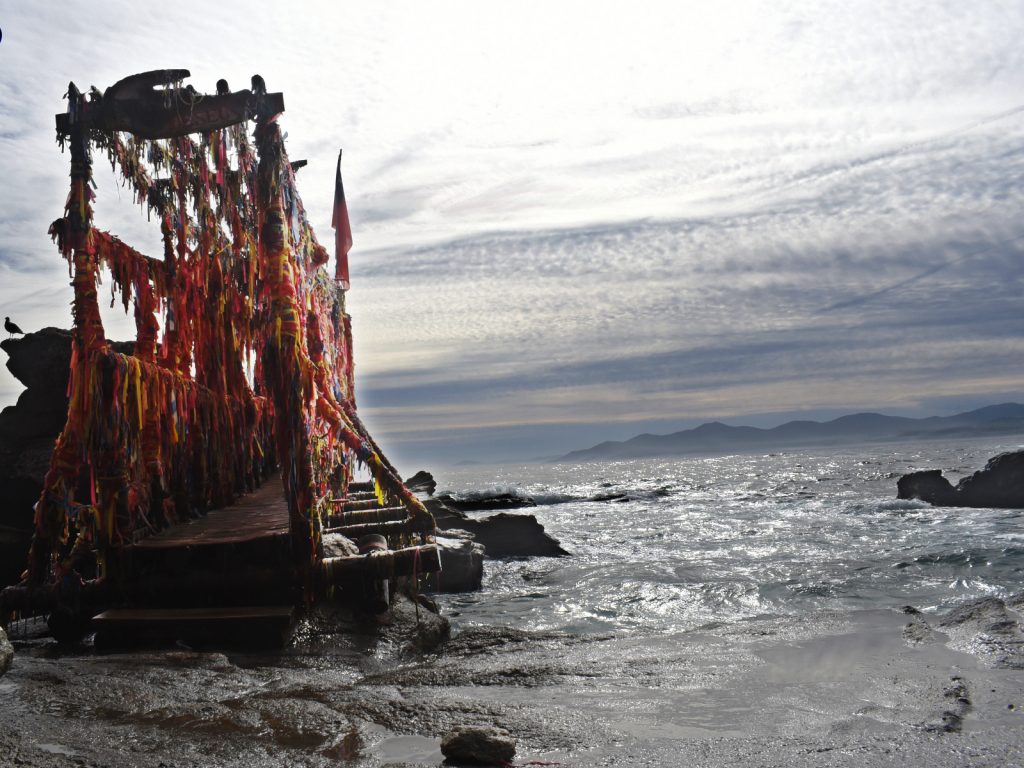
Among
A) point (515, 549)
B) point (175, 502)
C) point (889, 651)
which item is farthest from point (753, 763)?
point (515, 549)

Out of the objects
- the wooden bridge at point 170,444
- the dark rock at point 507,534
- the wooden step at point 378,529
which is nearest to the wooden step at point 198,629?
the wooden bridge at point 170,444

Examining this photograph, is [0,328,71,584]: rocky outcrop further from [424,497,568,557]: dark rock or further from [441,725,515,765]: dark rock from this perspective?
[441,725,515,765]: dark rock

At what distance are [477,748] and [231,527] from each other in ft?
16.5

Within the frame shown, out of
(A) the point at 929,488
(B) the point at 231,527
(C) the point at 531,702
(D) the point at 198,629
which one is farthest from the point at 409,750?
(A) the point at 929,488

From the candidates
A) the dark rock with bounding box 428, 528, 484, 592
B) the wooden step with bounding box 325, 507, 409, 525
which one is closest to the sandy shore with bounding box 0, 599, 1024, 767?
the wooden step with bounding box 325, 507, 409, 525

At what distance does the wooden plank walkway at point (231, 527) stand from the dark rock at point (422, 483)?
23.5 m

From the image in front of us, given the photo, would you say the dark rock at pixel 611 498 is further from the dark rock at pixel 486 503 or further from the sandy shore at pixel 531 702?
the sandy shore at pixel 531 702

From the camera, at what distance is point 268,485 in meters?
14.3

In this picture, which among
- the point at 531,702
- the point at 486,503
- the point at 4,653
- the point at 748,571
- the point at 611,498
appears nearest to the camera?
the point at 4,653

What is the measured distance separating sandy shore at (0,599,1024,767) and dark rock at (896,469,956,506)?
94.6 feet

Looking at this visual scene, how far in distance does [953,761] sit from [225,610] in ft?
19.4

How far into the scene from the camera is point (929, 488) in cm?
3719

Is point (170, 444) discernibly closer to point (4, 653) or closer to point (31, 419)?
point (4, 653)

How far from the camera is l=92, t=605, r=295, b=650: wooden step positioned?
7168mm
